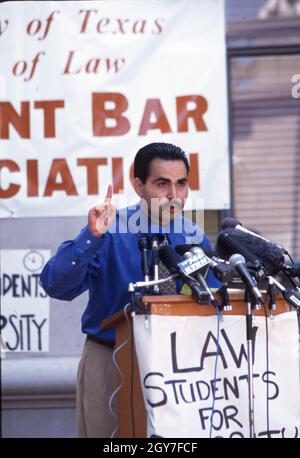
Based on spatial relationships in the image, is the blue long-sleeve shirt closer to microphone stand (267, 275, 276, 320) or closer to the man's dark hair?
the man's dark hair

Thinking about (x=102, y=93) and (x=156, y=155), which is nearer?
(x=156, y=155)

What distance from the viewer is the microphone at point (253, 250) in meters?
4.00

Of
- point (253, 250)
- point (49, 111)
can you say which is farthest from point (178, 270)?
point (49, 111)

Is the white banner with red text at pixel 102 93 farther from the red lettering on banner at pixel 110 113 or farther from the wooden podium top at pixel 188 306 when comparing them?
the wooden podium top at pixel 188 306

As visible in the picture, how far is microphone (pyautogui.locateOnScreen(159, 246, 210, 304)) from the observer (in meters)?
3.72

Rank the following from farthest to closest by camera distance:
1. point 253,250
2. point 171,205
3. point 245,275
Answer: point 171,205, point 253,250, point 245,275

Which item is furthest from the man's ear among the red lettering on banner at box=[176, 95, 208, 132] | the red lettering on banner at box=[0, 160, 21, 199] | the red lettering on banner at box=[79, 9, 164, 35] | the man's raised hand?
the red lettering on banner at box=[79, 9, 164, 35]

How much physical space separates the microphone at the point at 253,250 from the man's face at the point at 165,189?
0.45m

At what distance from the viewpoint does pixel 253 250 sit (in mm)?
4047

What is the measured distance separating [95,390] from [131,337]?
76cm

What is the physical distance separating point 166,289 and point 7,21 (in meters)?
3.44

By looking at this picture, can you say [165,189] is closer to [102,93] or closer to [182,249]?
[182,249]

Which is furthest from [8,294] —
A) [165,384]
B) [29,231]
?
[165,384]

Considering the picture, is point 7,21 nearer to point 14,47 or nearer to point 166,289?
point 14,47
